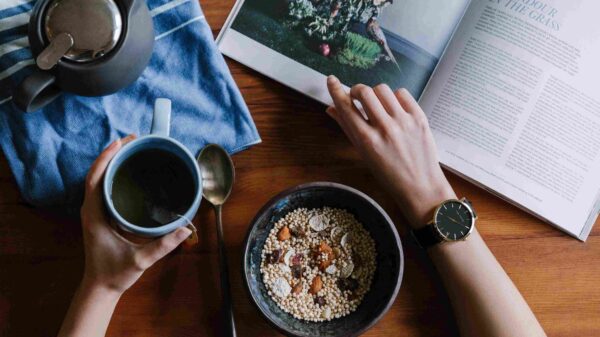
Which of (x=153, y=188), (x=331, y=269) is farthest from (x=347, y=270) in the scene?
(x=153, y=188)

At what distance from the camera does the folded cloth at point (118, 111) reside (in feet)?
2.20

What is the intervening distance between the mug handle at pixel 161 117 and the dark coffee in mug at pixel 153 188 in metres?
0.03

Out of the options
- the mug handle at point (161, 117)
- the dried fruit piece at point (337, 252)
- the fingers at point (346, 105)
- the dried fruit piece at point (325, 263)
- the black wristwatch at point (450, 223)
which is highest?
the fingers at point (346, 105)

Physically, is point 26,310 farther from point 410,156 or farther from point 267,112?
point 410,156

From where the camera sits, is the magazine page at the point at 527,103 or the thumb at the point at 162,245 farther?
the magazine page at the point at 527,103

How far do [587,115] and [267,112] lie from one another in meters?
0.40

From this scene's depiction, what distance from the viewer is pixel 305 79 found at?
2.43 ft

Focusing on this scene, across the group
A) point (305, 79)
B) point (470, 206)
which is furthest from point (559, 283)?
point (305, 79)

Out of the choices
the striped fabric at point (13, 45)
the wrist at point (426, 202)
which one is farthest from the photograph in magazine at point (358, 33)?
the striped fabric at point (13, 45)

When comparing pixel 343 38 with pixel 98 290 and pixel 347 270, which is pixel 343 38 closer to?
pixel 347 270

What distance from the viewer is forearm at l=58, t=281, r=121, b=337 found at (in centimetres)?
63

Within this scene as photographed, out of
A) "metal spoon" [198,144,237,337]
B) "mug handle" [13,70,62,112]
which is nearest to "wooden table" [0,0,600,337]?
"metal spoon" [198,144,237,337]

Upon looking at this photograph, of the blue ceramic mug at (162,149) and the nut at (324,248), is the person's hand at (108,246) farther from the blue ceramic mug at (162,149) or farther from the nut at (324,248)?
the nut at (324,248)

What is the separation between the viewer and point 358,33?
75 cm
